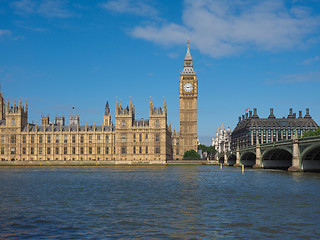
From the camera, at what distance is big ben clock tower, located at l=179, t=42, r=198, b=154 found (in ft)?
564

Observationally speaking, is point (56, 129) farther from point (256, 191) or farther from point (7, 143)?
point (256, 191)

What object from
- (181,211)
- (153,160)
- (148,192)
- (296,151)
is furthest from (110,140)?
(181,211)

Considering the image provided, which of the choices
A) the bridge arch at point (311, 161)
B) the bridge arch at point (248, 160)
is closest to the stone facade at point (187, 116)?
the bridge arch at point (248, 160)

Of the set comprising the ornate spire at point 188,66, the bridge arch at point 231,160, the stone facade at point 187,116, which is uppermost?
the ornate spire at point 188,66

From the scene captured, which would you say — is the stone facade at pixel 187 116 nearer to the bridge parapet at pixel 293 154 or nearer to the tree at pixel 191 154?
the tree at pixel 191 154

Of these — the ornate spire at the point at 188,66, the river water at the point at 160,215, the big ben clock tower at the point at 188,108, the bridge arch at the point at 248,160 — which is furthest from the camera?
the ornate spire at the point at 188,66

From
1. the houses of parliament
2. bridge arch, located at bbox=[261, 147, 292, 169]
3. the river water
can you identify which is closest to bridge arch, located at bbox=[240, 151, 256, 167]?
bridge arch, located at bbox=[261, 147, 292, 169]

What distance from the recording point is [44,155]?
154m

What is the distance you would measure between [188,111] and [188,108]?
55.4 inches

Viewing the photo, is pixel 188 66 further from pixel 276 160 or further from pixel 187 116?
pixel 276 160

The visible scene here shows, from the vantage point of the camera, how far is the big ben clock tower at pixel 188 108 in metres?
172

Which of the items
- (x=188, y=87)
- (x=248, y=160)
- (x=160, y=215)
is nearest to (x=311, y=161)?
(x=248, y=160)

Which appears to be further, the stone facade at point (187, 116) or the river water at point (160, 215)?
the stone facade at point (187, 116)

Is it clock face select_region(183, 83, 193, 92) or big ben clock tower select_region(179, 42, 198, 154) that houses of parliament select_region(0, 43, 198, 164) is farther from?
clock face select_region(183, 83, 193, 92)
